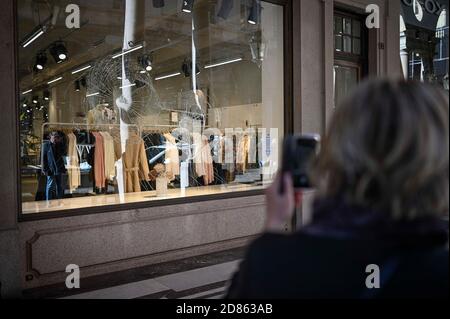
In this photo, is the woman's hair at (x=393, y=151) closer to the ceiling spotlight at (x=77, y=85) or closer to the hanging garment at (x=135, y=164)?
the hanging garment at (x=135, y=164)

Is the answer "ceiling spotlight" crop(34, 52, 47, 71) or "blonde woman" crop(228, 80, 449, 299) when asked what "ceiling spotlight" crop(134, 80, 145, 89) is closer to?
"ceiling spotlight" crop(34, 52, 47, 71)

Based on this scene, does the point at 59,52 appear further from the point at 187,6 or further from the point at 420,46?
the point at 420,46

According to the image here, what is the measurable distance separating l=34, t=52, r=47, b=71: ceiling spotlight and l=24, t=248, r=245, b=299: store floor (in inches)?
113

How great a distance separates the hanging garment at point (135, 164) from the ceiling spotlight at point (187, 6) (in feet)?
6.81

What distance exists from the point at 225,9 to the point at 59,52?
2630 mm

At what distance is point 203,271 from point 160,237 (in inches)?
30.0

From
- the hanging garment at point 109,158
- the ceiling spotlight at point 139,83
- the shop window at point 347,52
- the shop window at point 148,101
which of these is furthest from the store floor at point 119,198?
the shop window at point 347,52

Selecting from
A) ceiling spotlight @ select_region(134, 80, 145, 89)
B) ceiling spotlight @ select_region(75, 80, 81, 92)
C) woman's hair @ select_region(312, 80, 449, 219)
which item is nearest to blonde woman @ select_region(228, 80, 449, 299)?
woman's hair @ select_region(312, 80, 449, 219)

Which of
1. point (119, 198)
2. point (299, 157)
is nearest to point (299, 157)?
point (299, 157)

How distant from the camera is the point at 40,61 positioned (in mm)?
5680

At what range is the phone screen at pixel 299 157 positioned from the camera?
1.33m

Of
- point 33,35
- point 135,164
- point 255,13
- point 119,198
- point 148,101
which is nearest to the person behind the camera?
point 33,35

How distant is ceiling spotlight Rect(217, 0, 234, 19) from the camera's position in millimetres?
6599

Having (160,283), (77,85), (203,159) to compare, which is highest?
(77,85)
